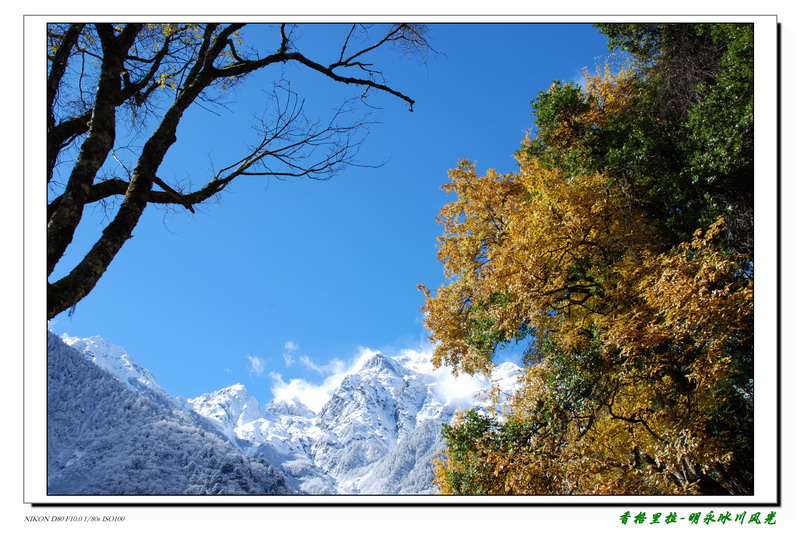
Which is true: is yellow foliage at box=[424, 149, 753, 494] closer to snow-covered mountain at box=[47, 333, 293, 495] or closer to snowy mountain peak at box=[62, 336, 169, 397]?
snow-covered mountain at box=[47, 333, 293, 495]

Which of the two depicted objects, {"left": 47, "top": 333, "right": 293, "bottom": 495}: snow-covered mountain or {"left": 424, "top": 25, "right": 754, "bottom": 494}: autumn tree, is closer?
{"left": 424, "top": 25, "right": 754, "bottom": 494}: autumn tree

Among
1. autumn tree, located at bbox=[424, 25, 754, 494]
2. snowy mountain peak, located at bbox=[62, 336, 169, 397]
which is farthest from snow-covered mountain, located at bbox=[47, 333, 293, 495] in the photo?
autumn tree, located at bbox=[424, 25, 754, 494]

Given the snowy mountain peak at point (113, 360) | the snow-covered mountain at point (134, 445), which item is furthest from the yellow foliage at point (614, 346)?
the snowy mountain peak at point (113, 360)

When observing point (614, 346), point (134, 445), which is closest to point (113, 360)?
point (134, 445)

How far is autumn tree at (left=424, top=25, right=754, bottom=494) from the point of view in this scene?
5.95 metres

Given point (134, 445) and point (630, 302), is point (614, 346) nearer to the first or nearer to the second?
point (630, 302)

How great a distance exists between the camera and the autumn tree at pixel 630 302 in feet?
19.5

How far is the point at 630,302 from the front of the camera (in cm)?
701

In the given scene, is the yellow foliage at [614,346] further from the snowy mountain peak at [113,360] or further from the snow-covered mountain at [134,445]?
the snowy mountain peak at [113,360]

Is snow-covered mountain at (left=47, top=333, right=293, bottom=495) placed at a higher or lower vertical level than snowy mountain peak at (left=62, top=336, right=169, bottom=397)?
lower
